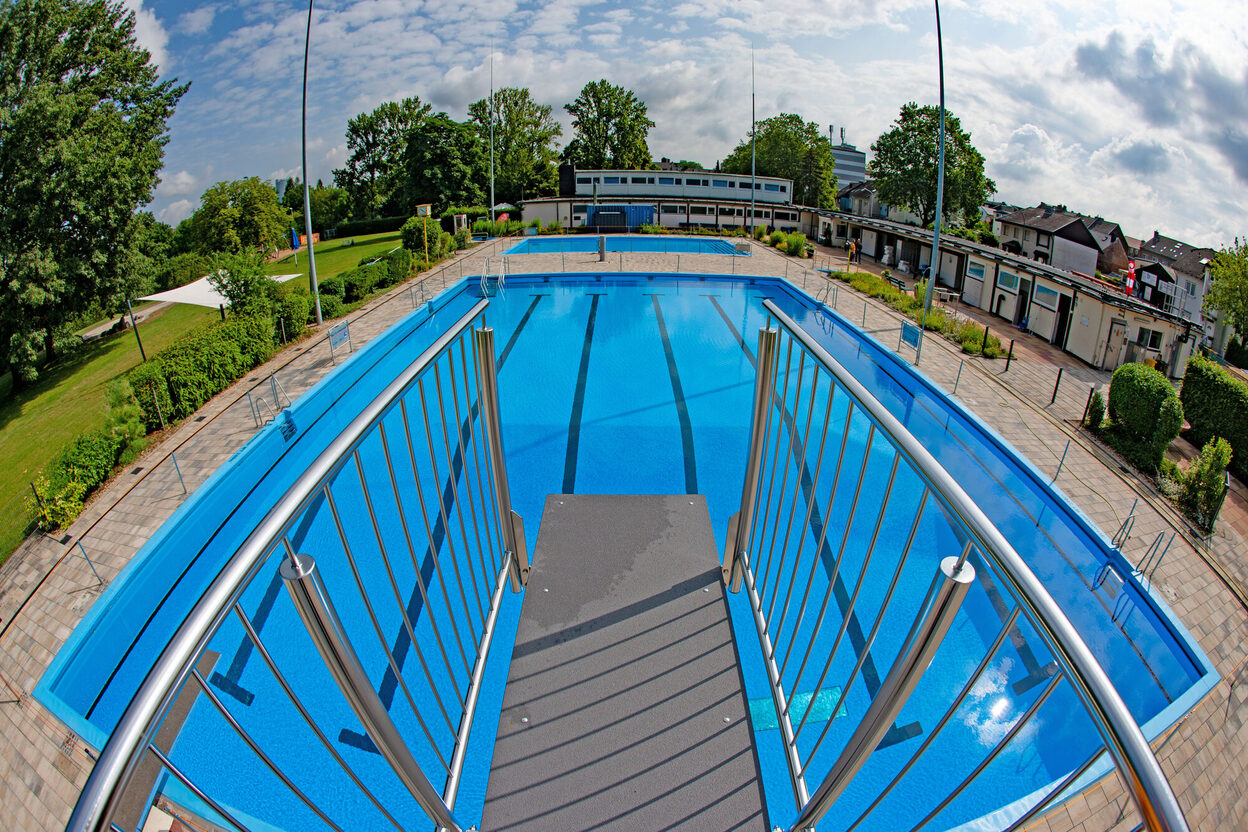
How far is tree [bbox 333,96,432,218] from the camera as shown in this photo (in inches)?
1737

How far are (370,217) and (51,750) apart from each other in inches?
1856

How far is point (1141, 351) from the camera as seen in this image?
13.3 meters

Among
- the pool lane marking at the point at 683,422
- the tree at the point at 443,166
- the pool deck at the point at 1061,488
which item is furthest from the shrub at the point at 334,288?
the tree at the point at 443,166

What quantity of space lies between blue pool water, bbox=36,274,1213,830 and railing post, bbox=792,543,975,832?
30cm

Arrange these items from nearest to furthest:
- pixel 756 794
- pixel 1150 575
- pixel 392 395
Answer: pixel 392 395, pixel 756 794, pixel 1150 575

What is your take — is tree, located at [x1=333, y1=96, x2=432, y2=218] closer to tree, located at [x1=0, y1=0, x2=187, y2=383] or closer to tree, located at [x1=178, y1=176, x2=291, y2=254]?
tree, located at [x1=178, y1=176, x2=291, y2=254]

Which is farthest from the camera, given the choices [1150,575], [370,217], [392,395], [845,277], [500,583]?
[370,217]

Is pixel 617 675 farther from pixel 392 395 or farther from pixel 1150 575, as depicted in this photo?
pixel 1150 575

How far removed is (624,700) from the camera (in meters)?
2.22

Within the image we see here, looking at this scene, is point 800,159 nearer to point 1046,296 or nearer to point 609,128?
point 609,128

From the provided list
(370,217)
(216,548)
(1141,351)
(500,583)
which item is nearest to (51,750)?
(216,548)

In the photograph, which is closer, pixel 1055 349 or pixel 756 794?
pixel 756 794

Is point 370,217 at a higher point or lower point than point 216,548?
higher

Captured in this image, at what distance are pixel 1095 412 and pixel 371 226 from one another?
136ft
